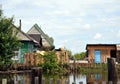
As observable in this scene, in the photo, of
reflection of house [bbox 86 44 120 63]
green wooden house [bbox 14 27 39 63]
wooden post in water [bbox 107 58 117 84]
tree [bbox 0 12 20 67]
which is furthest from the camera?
reflection of house [bbox 86 44 120 63]

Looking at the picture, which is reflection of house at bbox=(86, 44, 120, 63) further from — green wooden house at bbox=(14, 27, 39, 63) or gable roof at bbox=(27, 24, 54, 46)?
gable roof at bbox=(27, 24, 54, 46)

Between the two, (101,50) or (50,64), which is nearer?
(50,64)

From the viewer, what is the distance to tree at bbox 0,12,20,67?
123ft

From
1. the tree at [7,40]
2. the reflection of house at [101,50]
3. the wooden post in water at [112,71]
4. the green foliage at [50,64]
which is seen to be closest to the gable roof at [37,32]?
the reflection of house at [101,50]

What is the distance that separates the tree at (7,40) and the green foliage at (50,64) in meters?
4.84

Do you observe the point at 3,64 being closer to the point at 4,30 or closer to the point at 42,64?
the point at 4,30

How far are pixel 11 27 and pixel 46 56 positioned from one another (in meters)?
6.46

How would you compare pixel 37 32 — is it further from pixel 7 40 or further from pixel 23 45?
pixel 7 40

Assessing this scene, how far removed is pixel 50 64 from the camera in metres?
41.9

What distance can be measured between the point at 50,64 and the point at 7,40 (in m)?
6.10

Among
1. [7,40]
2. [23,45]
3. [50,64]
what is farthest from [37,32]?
[7,40]

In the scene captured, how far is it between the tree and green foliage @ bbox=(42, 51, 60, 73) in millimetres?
4840

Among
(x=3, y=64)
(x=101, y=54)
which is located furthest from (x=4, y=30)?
(x=101, y=54)

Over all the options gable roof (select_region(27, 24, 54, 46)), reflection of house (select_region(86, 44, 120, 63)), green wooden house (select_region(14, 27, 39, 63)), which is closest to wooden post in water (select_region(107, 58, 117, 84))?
green wooden house (select_region(14, 27, 39, 63))
